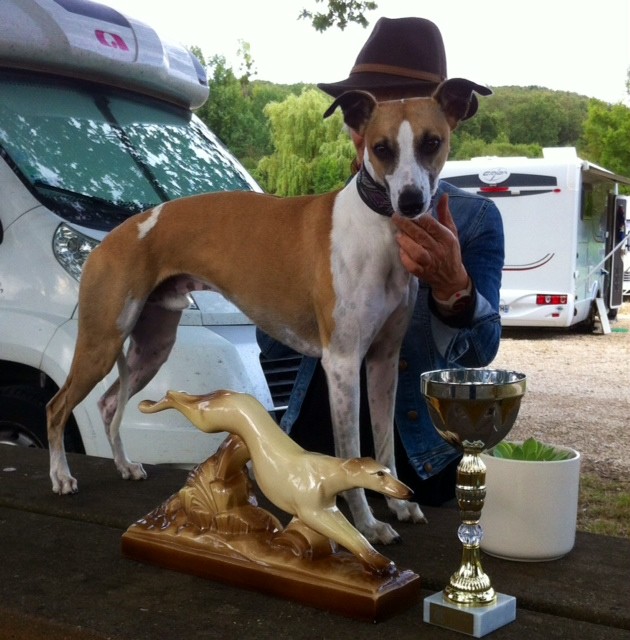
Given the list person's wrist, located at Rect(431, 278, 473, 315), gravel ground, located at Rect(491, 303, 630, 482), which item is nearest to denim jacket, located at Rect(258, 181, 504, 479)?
person's wrist, located at Rect(431, 278, 473, 315)

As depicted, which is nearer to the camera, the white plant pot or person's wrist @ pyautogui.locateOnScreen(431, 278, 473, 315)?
the white plant pot

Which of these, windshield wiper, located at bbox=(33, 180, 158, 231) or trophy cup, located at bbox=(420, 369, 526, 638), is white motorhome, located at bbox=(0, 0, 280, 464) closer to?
windshield wiper, located at bbox=(33, 180, 158, 231)

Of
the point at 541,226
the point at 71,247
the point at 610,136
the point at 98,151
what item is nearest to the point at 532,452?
the point at 71,247

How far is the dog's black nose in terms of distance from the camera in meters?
1.60

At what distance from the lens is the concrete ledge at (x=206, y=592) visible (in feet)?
3.72

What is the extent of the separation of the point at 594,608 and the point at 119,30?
3.06 metres

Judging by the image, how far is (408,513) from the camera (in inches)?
64.9

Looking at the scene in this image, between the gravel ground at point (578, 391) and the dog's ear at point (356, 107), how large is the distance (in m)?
3.87

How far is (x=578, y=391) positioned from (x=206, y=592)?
797 centimetres

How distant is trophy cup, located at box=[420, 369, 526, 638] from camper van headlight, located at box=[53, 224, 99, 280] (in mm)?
2074

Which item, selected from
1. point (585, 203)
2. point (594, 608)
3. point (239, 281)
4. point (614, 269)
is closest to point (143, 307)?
point (239, 281)

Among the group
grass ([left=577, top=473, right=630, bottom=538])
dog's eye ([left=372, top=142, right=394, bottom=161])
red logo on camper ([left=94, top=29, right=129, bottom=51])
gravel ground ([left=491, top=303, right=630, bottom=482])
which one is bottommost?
gravel ground ([left=491, top=303, right=630, bottom=482])

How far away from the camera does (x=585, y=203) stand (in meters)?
12.6

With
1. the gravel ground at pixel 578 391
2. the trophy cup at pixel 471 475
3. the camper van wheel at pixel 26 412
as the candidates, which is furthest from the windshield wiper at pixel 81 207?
the gravel ground at pixel 578 391
